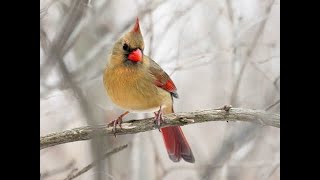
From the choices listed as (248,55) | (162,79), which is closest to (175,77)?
(162,79)

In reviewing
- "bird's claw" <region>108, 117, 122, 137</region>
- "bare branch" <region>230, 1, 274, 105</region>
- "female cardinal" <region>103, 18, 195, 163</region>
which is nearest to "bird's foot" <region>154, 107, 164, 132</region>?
"female cardinal" <region>103, 18, 195, 163</region>

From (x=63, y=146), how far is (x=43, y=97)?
16 cm

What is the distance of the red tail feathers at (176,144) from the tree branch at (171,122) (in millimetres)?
21

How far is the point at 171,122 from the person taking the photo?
68.3 inches

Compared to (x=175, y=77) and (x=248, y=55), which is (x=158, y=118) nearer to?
(x=175, y=77)

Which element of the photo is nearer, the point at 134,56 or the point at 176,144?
the point at 134,56

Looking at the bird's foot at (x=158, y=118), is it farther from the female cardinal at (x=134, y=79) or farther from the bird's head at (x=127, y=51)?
the bird's head at (x=127, y=51)

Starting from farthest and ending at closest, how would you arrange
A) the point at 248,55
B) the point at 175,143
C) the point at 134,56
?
1. the point at 248,55
2. the point at 175,143
3. the point at 134,56

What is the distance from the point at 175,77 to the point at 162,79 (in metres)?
0.05

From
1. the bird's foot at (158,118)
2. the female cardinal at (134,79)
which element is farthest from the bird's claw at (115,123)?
the bird's foot at (158,118)
